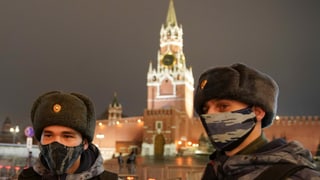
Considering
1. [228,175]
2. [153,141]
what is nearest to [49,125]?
[228,175]

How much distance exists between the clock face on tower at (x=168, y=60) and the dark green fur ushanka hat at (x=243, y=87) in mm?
40094

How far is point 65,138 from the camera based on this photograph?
2605 millimetres

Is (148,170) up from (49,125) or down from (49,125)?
down

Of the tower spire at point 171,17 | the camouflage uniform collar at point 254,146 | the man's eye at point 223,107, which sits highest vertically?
the tower spire at point 171,17

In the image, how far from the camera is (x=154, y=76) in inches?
1635

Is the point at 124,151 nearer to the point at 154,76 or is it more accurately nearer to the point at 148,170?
the point at 154,76

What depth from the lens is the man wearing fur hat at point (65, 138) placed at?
253 centimetres

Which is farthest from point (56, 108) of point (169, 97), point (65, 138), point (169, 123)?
point (169, 97)

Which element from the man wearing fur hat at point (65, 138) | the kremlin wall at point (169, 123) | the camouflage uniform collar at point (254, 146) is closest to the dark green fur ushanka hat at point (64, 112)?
the man wearing fur hat at point (65, 138)

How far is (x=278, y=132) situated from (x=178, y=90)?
10539 mm

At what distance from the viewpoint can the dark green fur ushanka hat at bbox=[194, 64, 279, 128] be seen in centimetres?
205

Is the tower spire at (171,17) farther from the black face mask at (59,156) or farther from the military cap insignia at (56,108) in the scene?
the black face mask at (59,156)

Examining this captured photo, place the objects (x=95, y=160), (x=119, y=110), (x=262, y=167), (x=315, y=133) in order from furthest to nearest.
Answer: (x=119, y=110), (x=315, y=133), (x=95, y=160), (x=262, y=167)

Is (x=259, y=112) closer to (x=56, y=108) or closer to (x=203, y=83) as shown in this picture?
(x=203, y=83)
